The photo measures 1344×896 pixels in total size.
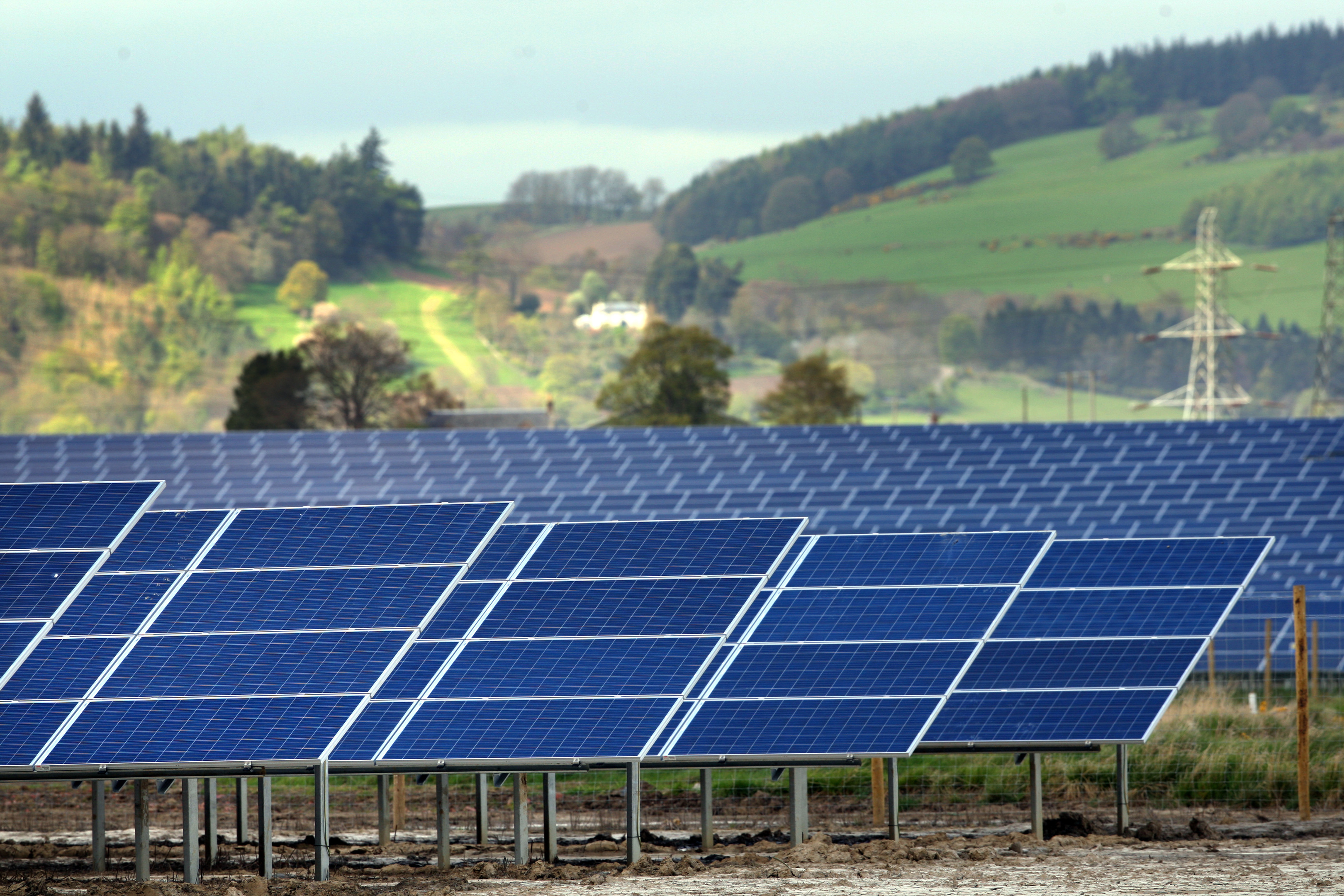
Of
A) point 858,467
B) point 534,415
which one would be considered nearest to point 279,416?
point 534,415

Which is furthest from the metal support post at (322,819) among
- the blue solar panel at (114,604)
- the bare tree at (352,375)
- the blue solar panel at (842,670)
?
the bare tree at (352,375)

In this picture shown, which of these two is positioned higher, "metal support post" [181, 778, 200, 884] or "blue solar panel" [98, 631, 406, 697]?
"blue solar panel" [98, 631, 406, 697]

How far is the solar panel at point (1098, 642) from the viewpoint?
16.6m

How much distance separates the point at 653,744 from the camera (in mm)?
14797

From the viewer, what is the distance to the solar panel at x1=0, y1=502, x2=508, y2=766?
1392 cm

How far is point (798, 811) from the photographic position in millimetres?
16406

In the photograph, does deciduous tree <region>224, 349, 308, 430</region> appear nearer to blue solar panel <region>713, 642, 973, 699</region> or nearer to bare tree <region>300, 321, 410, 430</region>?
bare tree <region>300, 321, 410, 430</region>

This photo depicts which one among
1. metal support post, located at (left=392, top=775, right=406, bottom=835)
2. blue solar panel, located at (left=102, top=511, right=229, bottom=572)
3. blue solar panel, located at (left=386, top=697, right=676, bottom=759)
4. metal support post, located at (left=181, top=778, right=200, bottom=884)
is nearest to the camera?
blue solar panel, located at (left=386, top=697, right=676, bottom=759)

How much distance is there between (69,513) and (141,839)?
3.42 meters

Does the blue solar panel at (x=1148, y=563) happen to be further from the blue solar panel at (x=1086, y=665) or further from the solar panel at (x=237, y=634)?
the solar panel at (x=237, y=634)

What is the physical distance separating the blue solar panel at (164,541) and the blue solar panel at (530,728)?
3.03 metres

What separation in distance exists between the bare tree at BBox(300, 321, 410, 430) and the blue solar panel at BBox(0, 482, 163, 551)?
88895 mm

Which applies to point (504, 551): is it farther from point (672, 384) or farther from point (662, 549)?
point (672, 384)

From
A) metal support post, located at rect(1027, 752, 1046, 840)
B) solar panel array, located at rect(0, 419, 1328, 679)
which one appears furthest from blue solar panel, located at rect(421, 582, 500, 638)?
solar panel array, located at rect(0, 419, 1328, 679)
